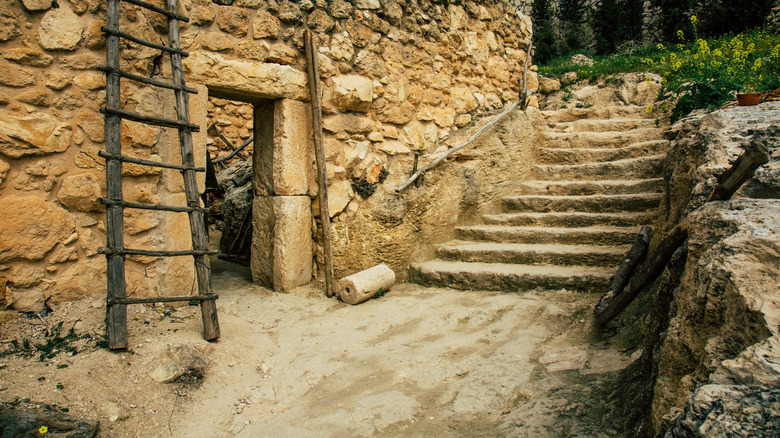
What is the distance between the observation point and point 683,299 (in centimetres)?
135

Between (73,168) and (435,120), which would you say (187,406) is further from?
(435,120)

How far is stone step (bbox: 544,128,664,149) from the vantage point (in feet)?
16.4

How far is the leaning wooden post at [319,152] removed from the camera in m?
3.56

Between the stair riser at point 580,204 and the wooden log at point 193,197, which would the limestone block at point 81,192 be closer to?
the wooden log at point 193,197

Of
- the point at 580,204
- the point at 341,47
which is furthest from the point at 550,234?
the point at 341,47

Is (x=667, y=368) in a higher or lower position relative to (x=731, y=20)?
lower

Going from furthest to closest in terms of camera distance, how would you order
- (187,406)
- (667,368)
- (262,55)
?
(262,55) < (187,406) < (667,368)

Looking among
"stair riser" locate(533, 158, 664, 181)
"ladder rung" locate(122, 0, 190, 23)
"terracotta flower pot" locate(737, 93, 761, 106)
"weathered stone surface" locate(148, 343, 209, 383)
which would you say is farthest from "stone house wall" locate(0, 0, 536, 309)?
"terracotta flower pot" locate(737, 93, 761, 106)

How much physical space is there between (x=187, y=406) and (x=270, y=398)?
15.8 inches

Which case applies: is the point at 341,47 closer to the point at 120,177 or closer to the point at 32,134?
the point at 120,177

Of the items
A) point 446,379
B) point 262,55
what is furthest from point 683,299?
point 262,55

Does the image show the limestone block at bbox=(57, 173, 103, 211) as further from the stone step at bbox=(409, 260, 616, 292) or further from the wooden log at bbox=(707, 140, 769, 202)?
the wooden log at bbox=(707, 140, 769, 202)

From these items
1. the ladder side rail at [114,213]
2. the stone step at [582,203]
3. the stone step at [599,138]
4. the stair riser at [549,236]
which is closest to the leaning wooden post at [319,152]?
the ladder side rail at [114,213]

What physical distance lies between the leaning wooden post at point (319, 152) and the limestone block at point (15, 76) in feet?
5.98
